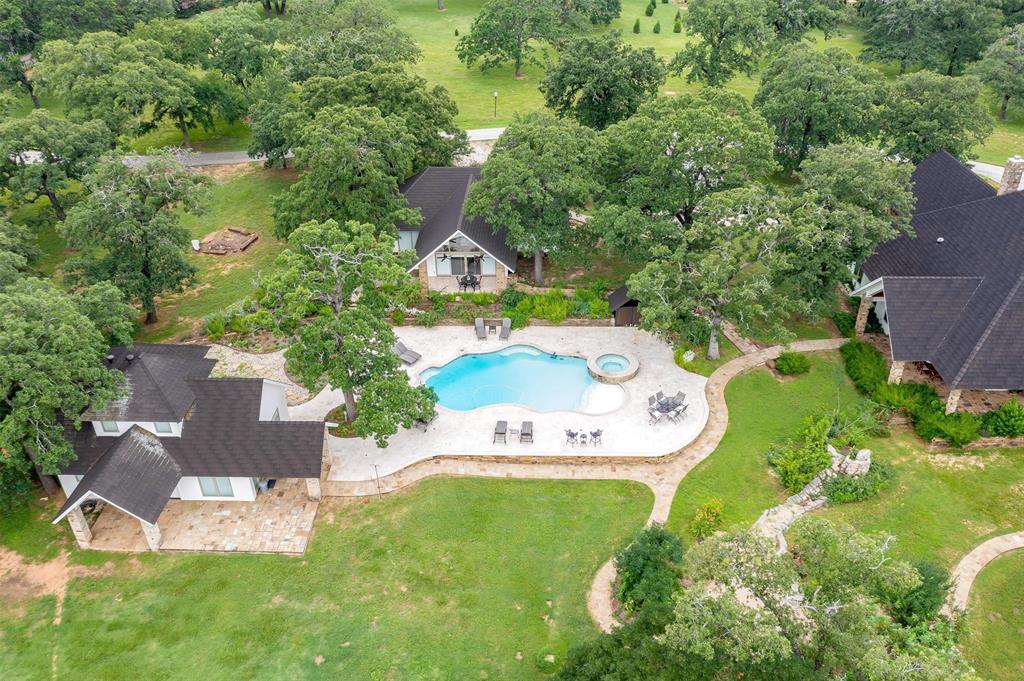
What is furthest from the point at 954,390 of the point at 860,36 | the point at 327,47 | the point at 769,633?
the point at 860,36

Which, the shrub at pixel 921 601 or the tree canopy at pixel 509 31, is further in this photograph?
the tree canopy at pixel 509 31

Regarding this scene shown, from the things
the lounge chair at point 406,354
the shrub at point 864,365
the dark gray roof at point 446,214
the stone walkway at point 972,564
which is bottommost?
the stone walkway at point 972,564

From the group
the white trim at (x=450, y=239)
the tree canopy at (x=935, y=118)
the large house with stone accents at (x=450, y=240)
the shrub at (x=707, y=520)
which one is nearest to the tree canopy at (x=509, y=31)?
the large house with stone accents at (x=450, y=240)

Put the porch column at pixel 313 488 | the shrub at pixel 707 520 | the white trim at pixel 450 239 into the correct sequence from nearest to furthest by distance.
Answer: the shrub at pixel 707 520 < the porch column at pixel 313 488 < the white trim at pixel 450 239

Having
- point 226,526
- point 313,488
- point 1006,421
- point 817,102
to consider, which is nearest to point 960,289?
point 1006,421

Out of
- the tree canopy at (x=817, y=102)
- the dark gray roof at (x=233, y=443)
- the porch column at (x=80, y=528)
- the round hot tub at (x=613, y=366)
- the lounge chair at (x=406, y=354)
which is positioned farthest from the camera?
the tree canopy at (x=817, y=102)

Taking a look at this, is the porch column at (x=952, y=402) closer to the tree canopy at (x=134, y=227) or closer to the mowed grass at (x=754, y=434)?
the mowed grass at (x=754, y=434)

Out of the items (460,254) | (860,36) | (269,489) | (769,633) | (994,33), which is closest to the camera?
(769,633)

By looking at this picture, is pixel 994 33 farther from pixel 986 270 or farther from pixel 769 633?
pixel 769 633
